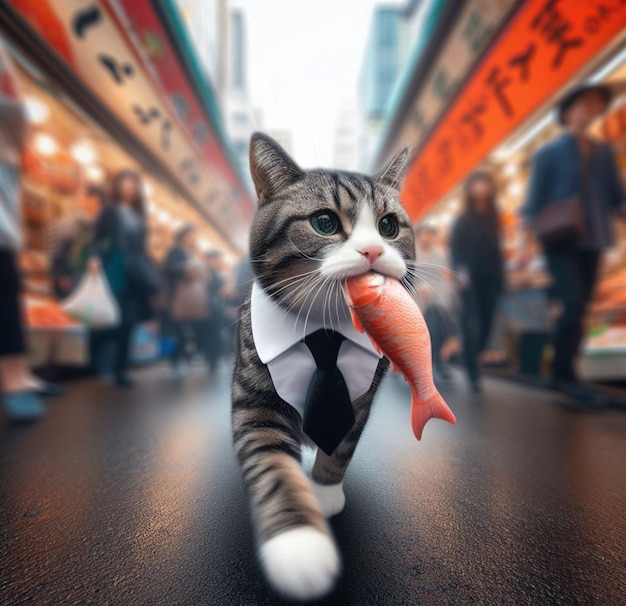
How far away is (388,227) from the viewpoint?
2.40 ft

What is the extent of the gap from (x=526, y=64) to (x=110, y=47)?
3.20 m

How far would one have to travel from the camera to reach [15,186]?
1.67m

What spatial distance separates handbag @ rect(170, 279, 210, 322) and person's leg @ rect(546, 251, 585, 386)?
262cm

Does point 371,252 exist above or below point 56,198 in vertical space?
below

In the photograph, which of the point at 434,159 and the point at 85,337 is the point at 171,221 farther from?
the point at 434,159

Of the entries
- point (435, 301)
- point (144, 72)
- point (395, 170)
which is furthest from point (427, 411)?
point (144, 72)

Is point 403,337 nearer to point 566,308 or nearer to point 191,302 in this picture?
point 566,308

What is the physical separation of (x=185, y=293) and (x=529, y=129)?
3399 millimetres

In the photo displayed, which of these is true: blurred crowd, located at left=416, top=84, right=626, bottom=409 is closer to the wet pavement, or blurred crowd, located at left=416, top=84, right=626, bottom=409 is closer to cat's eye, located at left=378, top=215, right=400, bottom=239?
the wet pavement

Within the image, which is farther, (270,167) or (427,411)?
(270,167)

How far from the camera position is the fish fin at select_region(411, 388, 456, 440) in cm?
54

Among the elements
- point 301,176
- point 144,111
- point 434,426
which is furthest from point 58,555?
point 144,111

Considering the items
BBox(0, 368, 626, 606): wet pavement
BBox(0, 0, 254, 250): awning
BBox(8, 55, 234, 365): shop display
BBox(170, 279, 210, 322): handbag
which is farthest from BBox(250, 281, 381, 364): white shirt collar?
BBox(8, 55, 234, 365): shop display

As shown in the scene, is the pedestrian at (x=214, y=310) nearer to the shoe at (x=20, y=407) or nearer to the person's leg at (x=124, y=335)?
the person's leg at (x=124, y=335)
